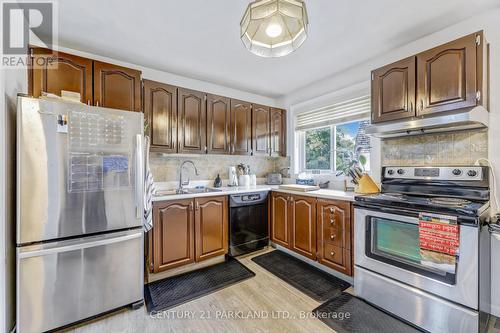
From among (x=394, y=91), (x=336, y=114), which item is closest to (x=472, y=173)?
(x=394, y=91)

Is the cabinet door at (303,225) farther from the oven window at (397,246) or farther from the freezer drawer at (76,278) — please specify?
the freezer drawer at (76,278)

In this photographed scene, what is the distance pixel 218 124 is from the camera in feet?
9.85

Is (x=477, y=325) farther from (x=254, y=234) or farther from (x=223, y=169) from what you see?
(x=223, y=169)

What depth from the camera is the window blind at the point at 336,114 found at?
8.76 ft

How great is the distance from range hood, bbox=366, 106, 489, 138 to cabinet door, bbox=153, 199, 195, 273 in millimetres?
2050

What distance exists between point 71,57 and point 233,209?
221 cm

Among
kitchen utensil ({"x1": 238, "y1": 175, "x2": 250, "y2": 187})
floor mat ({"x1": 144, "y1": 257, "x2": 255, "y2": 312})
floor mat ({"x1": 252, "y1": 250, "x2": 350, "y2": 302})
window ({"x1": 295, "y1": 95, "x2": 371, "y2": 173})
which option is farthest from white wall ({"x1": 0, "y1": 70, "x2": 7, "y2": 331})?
window ({"x1": 295, "y1": 95, "x2": 371, "y2": 173})

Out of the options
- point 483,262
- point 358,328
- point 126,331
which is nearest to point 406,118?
point 483,262

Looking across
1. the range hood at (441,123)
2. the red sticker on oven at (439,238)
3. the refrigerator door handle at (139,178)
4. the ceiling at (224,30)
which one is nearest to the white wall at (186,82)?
the ceiling at (224,30)

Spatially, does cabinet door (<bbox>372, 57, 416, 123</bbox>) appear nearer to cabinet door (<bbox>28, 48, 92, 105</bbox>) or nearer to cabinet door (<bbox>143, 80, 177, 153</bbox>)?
cabinet door (<bbox>143, 80, 177, 153</bbox>)

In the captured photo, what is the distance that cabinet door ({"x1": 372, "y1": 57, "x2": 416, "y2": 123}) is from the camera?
195 cm

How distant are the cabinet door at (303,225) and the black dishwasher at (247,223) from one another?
0.45 metres

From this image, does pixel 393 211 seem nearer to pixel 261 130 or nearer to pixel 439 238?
pixel 439 238

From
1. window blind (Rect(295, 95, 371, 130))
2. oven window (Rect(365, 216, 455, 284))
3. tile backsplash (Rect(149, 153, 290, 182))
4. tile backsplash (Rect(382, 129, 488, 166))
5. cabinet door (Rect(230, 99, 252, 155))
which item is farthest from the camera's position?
cabinet door (Rect(230, 99, 252, 155))
